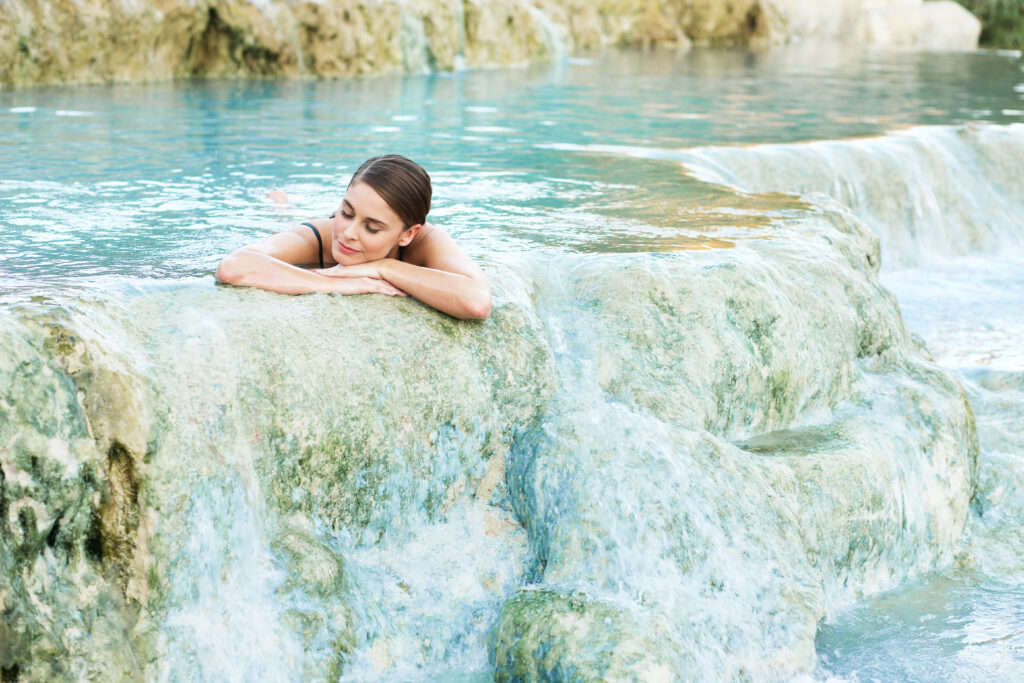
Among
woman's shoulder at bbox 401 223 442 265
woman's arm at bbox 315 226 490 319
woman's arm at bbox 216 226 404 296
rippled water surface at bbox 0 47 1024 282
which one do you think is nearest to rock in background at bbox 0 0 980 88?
rippled water surface at bbox 0 47 1024 282

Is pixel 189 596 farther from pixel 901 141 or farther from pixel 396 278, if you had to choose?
pixel 901 141

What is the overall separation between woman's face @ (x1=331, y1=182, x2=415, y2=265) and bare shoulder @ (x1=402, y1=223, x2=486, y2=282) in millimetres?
84

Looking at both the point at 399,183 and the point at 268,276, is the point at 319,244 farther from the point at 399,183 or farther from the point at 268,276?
the point at 399,183

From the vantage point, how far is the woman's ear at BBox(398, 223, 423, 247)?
409cm

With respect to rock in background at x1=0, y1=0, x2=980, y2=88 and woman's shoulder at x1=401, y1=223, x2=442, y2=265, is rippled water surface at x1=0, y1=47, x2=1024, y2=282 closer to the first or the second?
rock in background at x1=0, y1=0, x2=980, y2=88

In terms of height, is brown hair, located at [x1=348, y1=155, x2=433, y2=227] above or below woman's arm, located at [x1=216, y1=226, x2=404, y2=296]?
above

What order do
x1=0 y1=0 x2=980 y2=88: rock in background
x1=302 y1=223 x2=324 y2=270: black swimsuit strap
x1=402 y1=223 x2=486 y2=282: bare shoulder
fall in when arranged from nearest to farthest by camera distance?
x1=402 y1=223 x2=486 y2=282: bare shoulder → x1=302 y1=223 x2=324 y2=270: black swimsuit strap → x1=0 y1=0 x2=980 y2=88: rock in background

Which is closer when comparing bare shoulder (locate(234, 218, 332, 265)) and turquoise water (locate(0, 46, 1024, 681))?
turquoise water (locate(0, 46, 1024, 681))

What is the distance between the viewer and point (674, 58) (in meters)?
21.5

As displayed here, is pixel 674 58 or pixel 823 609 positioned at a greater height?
pixel 674 58

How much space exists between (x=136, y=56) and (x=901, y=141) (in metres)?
8.39

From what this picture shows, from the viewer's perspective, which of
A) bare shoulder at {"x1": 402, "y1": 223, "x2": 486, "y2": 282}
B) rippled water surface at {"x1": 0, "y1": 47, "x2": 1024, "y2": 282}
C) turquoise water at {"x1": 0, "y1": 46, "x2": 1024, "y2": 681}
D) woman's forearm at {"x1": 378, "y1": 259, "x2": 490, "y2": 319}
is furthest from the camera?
rippled water surface at {"x1": 0, "y1": 47, "x2": 1024, "y2": 282}

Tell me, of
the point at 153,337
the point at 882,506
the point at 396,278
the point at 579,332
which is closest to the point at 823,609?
the point at 882,506

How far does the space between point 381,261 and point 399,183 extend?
0.35 meters
